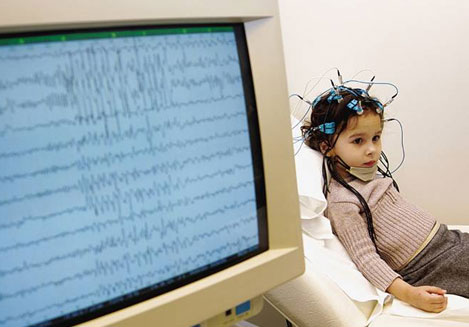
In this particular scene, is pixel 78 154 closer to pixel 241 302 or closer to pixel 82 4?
A: pixel 82 4

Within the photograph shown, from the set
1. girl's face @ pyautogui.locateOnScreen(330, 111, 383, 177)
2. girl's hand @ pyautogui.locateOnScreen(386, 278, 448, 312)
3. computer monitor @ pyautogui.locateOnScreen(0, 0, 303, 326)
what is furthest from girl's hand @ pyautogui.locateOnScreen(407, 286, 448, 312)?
computer monitor @ pyautogui.locateOnScreen(0, 0, 303, 326)

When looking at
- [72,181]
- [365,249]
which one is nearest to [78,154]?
[72,181]

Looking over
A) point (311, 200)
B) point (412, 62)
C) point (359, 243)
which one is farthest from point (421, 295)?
point (412, 62)

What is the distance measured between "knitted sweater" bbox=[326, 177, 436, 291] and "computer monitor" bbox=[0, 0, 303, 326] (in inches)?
18.9

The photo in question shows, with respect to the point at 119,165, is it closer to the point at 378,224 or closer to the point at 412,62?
the point at 378,224

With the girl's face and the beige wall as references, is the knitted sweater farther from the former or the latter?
the beige wall

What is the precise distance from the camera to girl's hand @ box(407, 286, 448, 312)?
3.30 feet

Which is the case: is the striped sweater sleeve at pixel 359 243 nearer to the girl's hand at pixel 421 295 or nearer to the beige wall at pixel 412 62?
the girl's hand at pixel 421 295

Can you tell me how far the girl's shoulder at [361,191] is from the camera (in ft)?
3.95

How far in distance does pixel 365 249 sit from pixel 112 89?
31.0 inches

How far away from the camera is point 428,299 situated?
1010 mm

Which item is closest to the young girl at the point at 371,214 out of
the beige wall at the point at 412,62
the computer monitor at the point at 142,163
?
the beige wall at the point at 412,62

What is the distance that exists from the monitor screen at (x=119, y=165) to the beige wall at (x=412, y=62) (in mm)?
862

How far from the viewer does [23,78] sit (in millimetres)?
486
